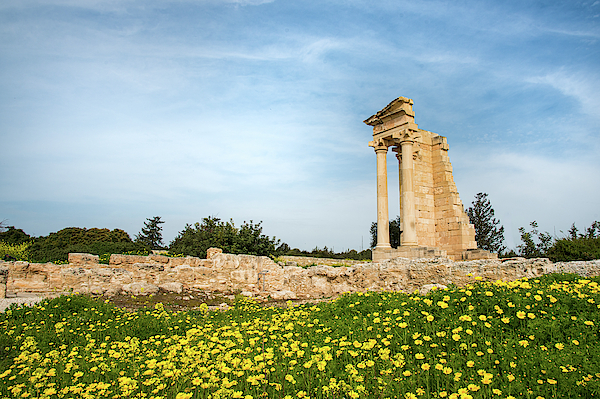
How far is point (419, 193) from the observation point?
19688mm

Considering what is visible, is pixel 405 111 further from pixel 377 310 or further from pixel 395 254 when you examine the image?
pixel 377 310

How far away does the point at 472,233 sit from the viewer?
18828mm

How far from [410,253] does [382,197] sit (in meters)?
3.87

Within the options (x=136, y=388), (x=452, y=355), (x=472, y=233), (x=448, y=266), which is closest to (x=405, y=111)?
(x=472, y=233)

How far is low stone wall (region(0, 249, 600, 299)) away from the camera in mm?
9148

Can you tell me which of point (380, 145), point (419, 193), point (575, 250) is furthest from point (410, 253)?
point (575, 250)

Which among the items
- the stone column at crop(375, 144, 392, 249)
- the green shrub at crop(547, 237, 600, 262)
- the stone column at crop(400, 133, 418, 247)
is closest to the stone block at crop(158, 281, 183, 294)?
the stone column at crop(375, 144, 392, 249)

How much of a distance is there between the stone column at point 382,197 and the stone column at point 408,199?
1424 millimetres

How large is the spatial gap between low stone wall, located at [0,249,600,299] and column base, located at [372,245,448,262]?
5643mm

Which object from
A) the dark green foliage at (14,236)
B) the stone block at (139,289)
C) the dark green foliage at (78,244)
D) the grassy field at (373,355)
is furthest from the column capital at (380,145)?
the dark green foliage at (14,236)

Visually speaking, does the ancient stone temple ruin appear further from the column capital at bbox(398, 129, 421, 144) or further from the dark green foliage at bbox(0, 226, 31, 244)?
the dark green foliage at bbox(0, 226, 31, 244)

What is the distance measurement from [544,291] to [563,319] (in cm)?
83

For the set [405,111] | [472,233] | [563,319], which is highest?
[405,111]

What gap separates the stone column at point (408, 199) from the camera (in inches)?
742
